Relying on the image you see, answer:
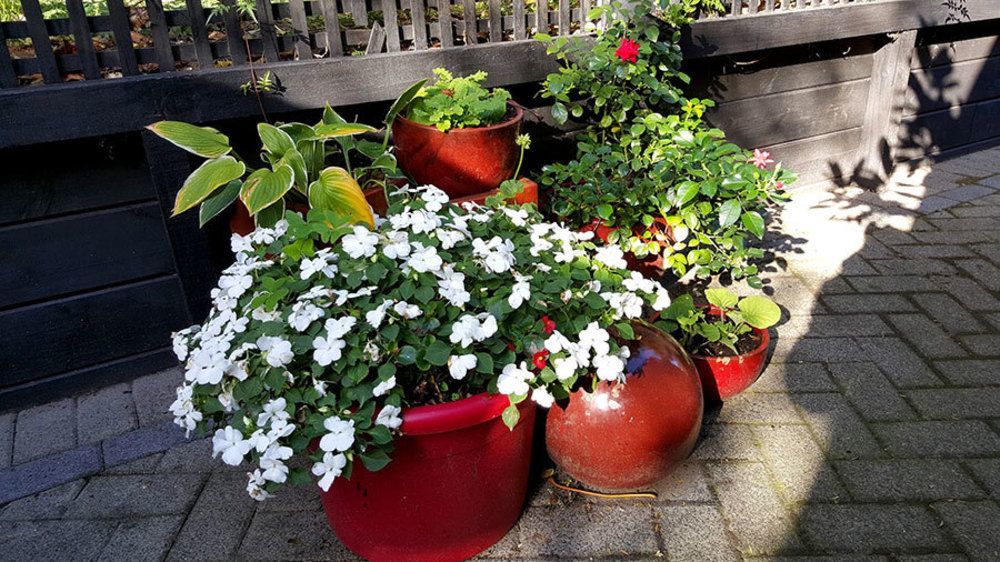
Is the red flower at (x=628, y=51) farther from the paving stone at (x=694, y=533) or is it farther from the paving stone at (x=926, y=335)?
the paving stone at (x=694, y=533)

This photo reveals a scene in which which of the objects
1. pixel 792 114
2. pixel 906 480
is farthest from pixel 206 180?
pixel 792 114

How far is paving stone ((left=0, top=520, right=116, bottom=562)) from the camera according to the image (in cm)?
224

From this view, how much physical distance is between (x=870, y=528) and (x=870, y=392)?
0.80 metres

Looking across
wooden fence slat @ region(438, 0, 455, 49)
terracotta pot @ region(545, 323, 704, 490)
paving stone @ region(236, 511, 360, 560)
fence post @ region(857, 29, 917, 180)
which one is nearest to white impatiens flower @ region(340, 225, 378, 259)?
terracotta pot @ region(545, 323, 704, 490)

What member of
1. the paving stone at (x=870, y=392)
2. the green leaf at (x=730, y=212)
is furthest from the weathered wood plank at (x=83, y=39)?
the paving stone at (x=870, y=392)

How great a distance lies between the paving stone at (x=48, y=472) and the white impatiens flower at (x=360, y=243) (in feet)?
4.75

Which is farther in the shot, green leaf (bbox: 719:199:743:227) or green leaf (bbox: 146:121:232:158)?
green leaf (bbox: 719:199:743:227)

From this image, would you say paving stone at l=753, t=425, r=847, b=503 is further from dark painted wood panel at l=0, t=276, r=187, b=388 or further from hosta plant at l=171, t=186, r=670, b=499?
dark painted wood panel at l=0, t=276, r=187, b=388

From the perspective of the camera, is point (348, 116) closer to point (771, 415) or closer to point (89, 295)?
point (89, 295)

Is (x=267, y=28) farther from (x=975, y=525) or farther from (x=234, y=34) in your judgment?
(x=975, y=525)

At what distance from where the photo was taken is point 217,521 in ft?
7.69

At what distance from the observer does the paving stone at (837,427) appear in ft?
8.41

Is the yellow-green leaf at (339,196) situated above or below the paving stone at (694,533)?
above

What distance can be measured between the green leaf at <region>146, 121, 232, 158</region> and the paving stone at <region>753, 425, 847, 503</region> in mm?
2151
